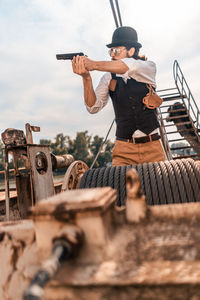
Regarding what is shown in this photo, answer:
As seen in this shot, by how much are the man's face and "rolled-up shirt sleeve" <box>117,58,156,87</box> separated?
→ 280 millimetres

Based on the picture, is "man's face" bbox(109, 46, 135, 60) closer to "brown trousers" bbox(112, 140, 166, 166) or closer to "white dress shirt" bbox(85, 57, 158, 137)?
"white dress shirt" bbox(85, 57, 158, 137)

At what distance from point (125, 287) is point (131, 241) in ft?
0.89

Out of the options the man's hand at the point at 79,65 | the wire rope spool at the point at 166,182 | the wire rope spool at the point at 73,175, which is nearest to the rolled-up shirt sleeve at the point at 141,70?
the man's hand at the point at 79,65

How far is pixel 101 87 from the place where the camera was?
378cm

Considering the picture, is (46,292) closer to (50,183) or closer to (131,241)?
(131,241)

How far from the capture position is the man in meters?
3.58

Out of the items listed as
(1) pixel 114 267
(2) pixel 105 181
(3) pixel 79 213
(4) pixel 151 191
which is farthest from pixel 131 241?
(2) pixel 105 181

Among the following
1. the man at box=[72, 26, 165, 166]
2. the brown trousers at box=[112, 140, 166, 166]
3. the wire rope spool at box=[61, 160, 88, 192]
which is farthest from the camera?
the wire rope spool at box=[61, 160, 88, 192]

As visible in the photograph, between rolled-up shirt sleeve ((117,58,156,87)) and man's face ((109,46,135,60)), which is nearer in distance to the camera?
rolled-up shirt sleeve ((117,58,156,87))

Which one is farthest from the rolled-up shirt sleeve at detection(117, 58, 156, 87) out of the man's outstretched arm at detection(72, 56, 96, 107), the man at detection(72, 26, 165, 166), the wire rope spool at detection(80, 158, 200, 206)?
the wire rope spool at detection(80, 158, 200, 206)

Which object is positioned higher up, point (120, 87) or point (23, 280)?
point (120, 87)

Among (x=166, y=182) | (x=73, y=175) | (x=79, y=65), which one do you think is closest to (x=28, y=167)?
(x=73, y=175)

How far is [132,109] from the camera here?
3645mm

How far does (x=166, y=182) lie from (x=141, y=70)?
4.66ft
